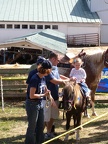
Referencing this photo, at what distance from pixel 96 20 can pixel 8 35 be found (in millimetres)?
9302

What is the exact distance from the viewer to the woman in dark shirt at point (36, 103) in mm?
5302

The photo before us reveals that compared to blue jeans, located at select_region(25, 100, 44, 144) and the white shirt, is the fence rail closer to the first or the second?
the white shirt

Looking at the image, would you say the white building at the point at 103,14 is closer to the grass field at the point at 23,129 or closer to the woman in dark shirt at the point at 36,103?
the grass field at the point at 23,129

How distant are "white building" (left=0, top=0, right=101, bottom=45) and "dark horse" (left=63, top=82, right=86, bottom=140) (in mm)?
27816

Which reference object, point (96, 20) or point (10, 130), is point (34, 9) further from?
point (10, 130)

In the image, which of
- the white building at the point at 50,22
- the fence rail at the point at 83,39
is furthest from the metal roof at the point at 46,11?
the fence rail at the point at 83,39

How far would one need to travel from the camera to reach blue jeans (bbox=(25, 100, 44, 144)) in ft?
17.9

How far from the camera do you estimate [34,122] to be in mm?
5543

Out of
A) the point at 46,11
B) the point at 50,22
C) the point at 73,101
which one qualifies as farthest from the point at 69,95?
the point at 46,11

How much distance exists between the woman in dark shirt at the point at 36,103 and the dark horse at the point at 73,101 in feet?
1.18

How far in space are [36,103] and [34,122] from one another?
33 centimetres

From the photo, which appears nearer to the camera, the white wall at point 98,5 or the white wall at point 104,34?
the white wall at point 104,34

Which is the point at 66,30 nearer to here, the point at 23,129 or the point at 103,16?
Result: the point at 103,16

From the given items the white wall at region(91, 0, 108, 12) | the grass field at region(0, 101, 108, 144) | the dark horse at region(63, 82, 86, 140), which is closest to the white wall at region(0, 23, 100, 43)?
the white wall at region(91, 0, 108, 12)
